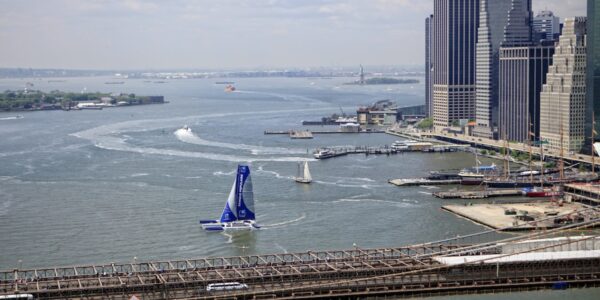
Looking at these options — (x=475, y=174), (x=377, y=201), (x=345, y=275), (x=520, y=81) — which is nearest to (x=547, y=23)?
(x=520, y=81)

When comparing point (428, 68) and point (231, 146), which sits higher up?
point (428, 68)

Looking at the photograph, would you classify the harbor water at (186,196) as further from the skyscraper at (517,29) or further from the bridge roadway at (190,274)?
the skyscraper at (517,29)

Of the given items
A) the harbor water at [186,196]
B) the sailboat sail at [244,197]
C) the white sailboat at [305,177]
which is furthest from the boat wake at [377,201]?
the sailboat sail at [244,197]

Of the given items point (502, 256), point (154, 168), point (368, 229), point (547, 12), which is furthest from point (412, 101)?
point (502, 256)

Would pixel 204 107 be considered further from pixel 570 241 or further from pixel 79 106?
pixel 570 241

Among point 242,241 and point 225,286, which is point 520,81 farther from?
point 225,286

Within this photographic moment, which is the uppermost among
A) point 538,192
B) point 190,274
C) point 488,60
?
point 488,60
